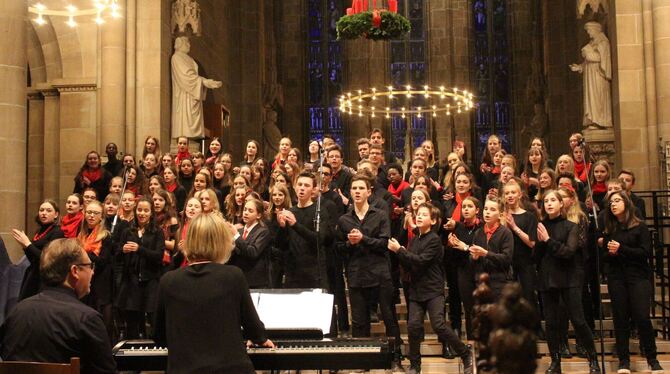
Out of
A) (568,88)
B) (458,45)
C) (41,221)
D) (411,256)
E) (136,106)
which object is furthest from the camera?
(458,45)

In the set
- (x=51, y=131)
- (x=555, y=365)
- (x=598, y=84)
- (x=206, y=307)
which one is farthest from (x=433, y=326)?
(x=51, y=131)

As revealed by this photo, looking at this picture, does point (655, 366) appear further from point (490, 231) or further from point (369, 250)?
point (369, 250)

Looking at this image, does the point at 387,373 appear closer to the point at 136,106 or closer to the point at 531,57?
the point at 136,106

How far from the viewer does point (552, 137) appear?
70.8ft

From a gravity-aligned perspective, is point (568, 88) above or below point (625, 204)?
above

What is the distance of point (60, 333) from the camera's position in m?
4.34

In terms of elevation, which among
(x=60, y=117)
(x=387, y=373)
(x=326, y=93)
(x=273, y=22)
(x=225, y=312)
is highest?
(x=273, y=22)

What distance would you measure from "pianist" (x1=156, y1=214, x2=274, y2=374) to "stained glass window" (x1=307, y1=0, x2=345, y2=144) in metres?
20.7

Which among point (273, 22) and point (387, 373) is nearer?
point (387, 373)

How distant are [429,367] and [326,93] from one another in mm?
17666

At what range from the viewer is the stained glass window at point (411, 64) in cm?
2511

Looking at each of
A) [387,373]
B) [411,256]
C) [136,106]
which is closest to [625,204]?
[411,256]

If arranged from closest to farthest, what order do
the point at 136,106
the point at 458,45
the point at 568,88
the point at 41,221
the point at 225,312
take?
1. the point at 225,312
2. the point at 41,221
3. the point at 136,106
4. the point at 568,88
5. the point at 458,45

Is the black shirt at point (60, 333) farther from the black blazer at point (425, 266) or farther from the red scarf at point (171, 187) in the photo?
the red scarf at point (171, 187)
